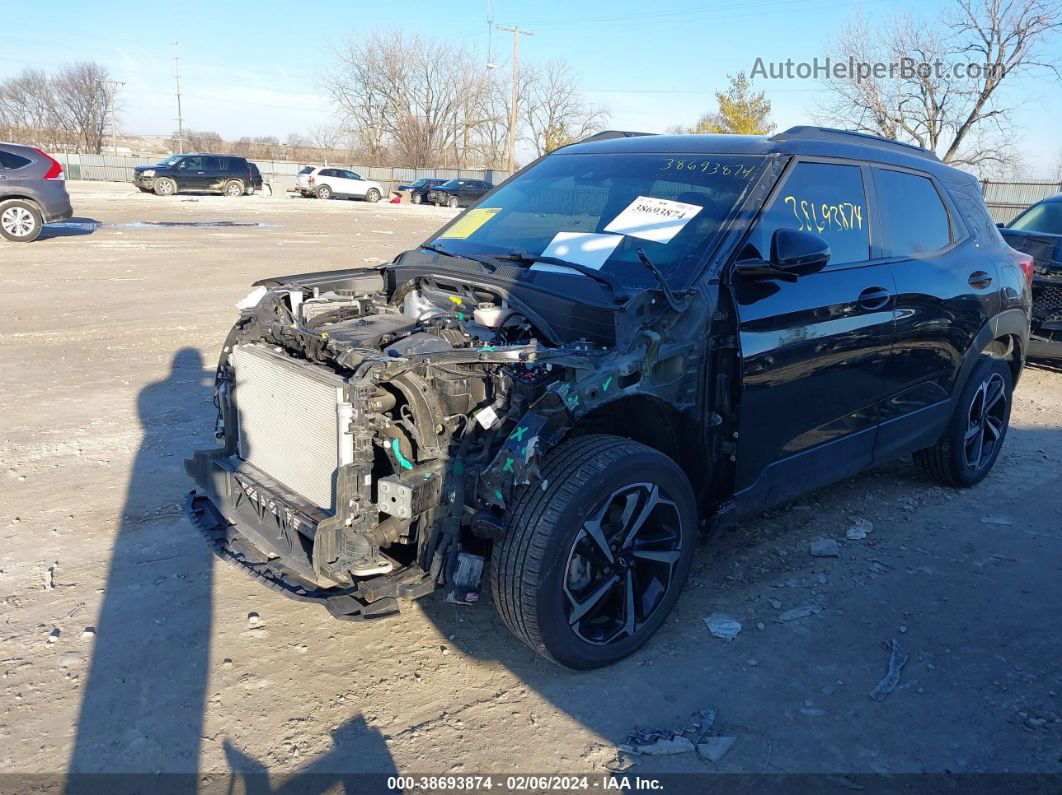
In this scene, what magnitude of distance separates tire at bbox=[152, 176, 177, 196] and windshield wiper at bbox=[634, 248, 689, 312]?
32739mm

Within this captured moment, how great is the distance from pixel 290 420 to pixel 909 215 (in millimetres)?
3401

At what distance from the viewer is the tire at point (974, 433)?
15.8 feet

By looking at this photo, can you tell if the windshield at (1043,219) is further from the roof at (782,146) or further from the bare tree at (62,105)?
the bare tree at (62,105)

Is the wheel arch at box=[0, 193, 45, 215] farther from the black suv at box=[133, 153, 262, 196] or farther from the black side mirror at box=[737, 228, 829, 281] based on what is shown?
the black suv at box=[133, 153, 262, 196]

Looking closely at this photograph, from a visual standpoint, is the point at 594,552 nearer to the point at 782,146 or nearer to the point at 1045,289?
the point at 782,146

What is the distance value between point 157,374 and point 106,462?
214cm

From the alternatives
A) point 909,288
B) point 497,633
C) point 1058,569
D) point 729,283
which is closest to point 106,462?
point 497,633

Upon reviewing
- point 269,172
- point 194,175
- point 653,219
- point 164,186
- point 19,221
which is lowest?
point 19,221

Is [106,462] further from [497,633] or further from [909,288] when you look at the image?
[909,288]

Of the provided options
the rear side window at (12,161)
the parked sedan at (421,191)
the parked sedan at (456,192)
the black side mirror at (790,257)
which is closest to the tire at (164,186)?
the parked sedan at (421,191)

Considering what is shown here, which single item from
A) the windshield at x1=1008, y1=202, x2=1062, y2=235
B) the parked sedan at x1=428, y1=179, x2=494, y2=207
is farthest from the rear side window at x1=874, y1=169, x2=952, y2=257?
the parked sedan at x1=428, y1=179, x2=494, y2=207

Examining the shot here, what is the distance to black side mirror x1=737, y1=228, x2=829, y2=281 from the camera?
3.20m

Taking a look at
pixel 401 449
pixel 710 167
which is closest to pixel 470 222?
pixel 710 167

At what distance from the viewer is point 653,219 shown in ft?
11.8
